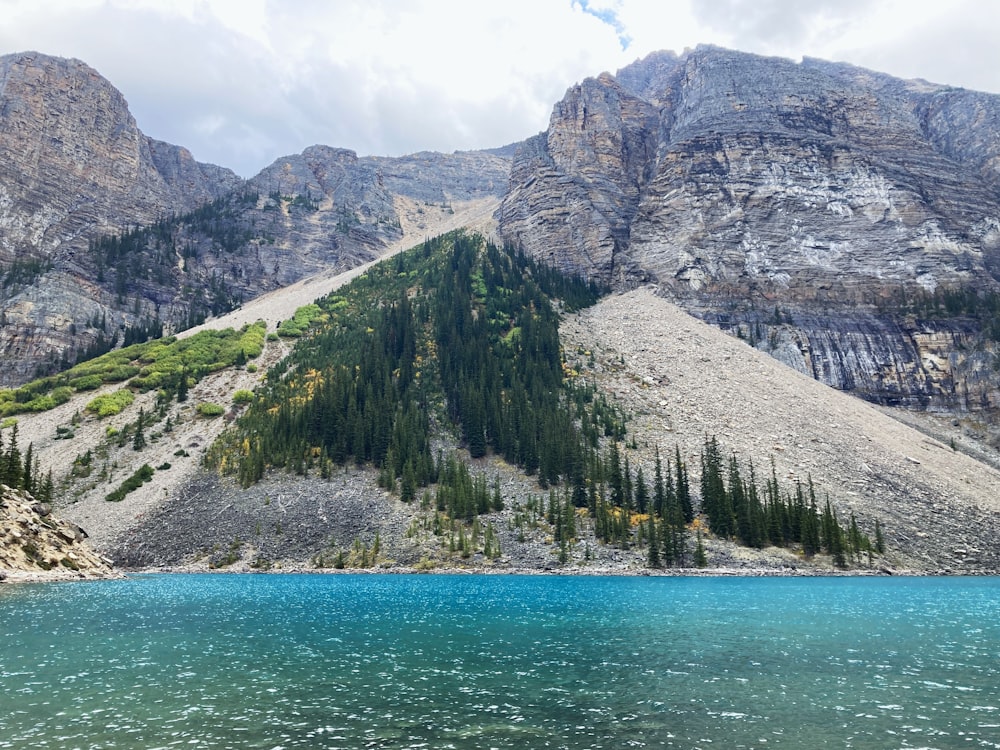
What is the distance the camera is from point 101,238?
155 metres

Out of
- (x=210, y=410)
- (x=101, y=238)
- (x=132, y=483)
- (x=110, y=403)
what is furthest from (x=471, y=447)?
(x=101, y=238)

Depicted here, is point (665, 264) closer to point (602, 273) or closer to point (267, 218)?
point (602, 273)

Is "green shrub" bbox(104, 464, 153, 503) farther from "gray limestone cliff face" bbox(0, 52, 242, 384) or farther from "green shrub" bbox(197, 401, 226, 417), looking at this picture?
"gray limestone cliff face" bbox(0, 52, 242, 384)

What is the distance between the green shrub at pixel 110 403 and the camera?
89.2 metres

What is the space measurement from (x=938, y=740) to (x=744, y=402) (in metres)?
77.6

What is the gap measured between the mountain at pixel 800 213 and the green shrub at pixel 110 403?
8662 cm

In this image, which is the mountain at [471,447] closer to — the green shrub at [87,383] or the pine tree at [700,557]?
the pine tree at [700,557]

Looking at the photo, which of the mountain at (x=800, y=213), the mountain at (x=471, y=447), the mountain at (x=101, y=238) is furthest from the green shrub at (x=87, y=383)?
the mountain at (x=800, y=213)

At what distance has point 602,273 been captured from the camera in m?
137

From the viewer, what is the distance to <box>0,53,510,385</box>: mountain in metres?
127

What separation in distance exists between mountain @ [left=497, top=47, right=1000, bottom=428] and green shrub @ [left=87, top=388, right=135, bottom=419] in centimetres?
8662

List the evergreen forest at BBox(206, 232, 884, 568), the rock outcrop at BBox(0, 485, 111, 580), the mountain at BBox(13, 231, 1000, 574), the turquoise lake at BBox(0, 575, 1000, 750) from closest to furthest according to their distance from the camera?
1. the turquoise lake at BBox(0, 575, 1000, 750)
2. the rock outcrop at BBox(0, 485, 111, 580)
3. the mountain at BBox(13, 231, 1000, 574)
4. the evergreen forest at BBox(206, 232, 884, 568)

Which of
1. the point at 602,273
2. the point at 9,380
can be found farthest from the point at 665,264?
the point at 9,380

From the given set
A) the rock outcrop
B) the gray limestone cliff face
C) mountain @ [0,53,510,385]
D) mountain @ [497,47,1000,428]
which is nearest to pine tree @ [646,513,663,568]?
the rock outcrop
